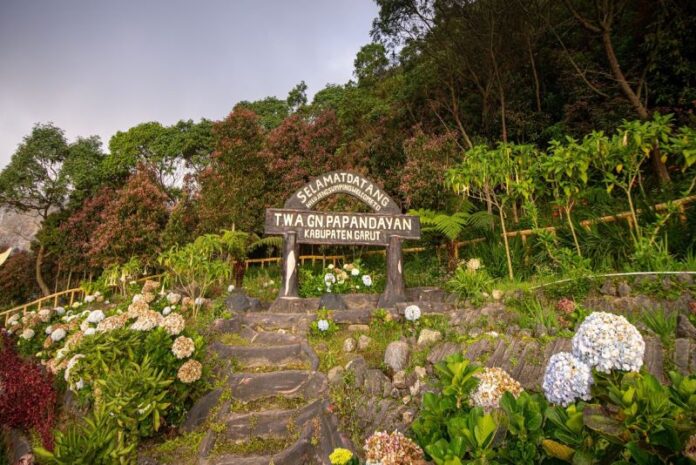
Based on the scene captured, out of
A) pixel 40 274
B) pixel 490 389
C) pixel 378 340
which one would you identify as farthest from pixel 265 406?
pixel 40 274

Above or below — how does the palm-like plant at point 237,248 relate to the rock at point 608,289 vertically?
above

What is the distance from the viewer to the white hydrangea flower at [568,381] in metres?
1.59

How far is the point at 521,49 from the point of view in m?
11.8

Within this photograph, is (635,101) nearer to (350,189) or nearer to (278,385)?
(350,189)

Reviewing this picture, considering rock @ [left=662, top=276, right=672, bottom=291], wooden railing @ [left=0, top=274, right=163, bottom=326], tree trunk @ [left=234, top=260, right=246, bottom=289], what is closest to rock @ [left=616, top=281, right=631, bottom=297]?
rock @ [left=662, top=276, right=672, bottom=291]

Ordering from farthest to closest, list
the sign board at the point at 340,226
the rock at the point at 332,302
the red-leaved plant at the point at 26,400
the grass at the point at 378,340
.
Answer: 1. the sign board at the point at 340,226
2. the rock at the point at 332,302
3. the red-leaved plant at the point at 26,400
4. the grass at the point at 378,340

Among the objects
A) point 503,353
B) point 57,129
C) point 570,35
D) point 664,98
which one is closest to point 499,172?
point 503,353

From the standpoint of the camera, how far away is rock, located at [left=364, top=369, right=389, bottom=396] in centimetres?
405

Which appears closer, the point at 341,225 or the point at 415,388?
the point at 415,388

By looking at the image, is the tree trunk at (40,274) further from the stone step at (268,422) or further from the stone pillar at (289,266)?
the stone step at (268,422)

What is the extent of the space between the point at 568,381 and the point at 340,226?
5661 mm

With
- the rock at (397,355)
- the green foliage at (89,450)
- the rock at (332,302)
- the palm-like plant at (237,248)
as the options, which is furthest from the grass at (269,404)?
the palm-like plant at (237,248)

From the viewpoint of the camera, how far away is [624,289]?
4516mm

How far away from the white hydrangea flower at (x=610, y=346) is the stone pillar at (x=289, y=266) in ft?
18.3
